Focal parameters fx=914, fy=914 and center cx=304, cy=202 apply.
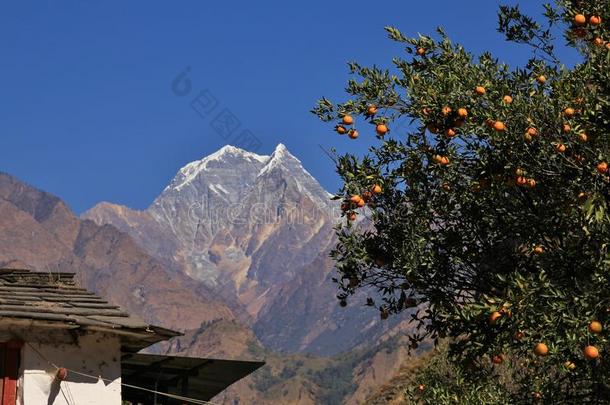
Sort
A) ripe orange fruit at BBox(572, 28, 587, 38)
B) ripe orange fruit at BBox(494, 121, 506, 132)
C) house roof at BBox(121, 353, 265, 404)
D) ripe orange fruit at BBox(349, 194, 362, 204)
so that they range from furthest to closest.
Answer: house roof at BBox(121, 353, 265, 404) → ripe orange fruit at BBox(349, 194, 362, 204) → ripe orange fruit at BBox(572, 28, 587, 38) → ripe orange fruit at BBox(494, 121, 506, 132)

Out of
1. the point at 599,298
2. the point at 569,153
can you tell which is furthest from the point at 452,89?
the point at 599,298

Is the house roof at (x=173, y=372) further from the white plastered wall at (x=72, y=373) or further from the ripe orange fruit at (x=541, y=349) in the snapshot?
the ripe orange fruit at (x=541, y=349)

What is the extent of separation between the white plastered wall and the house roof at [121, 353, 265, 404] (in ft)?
7.95

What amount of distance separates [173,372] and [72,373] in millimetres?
4445

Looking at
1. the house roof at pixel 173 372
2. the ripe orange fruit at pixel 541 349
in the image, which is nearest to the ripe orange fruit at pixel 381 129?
the ripe orange fruit at pixel 541 349

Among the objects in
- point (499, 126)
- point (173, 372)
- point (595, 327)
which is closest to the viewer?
point (595, 327)

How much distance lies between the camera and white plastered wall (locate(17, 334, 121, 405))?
515 inches

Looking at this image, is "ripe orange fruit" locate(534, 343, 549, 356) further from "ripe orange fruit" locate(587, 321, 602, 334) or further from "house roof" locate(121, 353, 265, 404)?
"house roof" locate(121, 353, 265, 404)

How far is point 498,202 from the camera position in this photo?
11977 mm

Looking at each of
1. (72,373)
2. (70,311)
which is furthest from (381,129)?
(72,373)

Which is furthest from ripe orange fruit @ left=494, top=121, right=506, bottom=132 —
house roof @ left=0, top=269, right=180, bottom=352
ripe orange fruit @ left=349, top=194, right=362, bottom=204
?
house roof @ left=0, top=269, right=180, bottom=352

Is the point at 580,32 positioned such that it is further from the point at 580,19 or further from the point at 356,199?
the point at 356,199

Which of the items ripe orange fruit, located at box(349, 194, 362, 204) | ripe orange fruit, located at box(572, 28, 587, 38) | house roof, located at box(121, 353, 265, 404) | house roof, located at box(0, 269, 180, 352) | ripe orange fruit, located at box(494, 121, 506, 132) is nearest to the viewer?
ripe orange fruit, located at box(494, 121, 506, 132)

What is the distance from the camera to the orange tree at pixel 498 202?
9945 millimetres
